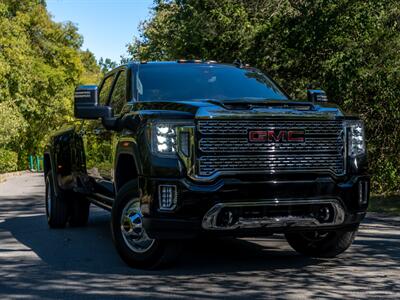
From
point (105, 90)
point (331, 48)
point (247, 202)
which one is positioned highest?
point (331, 48)

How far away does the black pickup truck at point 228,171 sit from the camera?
552 centimetres

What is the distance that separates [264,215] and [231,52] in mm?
12000

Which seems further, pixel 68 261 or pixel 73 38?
pixel 73 38

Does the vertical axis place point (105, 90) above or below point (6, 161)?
above

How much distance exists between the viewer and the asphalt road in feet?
17.3

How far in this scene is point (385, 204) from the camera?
1240 centimetres

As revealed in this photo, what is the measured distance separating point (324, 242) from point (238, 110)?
192 cm

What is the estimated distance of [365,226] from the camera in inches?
364

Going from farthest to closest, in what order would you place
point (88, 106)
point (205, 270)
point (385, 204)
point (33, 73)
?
point (33, 73) < point (385, 204) < point (88, 106) < point (205, 270)

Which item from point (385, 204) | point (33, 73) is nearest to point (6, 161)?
point (33, 73)

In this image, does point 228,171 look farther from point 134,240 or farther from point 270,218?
point 134,240

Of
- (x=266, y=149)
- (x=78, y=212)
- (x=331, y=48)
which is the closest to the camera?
(x=266, y=149)

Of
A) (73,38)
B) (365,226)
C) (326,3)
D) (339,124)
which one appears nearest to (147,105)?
(339,124)

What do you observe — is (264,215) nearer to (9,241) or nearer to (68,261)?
(68,261)
